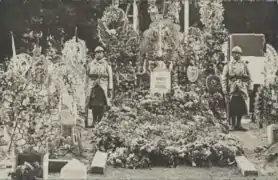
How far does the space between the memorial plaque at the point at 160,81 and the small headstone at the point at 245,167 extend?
0.50m

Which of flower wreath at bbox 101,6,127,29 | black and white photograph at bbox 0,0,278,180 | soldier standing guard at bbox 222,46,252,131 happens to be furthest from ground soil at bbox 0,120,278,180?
flower wreath at bbox 101,6,127,29

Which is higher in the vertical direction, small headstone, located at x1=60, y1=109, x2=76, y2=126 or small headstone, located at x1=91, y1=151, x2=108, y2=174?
small headstone, located at x1=60, y1=109, x2=76, y2=126

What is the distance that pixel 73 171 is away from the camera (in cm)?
267

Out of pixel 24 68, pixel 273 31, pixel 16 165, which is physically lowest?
pixel 16 165

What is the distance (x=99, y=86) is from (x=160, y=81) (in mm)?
315

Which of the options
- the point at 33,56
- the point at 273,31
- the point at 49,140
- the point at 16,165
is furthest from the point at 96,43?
the point at 273,31

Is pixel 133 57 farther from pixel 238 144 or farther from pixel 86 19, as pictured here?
pixel 238 144

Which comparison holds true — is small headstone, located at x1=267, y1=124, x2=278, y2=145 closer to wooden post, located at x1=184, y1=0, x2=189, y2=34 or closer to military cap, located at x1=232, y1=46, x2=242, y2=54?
military cap, located at x1=232, y1=46, x2=242, y2=54

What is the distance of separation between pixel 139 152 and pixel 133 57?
488 mm

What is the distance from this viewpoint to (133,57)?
285 centimetres

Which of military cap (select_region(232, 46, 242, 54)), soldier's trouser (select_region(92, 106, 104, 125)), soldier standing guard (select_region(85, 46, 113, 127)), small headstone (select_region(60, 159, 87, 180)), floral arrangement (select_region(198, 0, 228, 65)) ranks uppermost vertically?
floral arrangement (select_region(198, 0, 228, 65))

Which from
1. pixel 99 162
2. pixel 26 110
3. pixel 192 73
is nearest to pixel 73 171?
pixel 99 162

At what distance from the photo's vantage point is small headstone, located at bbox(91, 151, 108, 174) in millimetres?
2717

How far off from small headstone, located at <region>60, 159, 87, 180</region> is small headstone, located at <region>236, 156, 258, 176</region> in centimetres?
76
